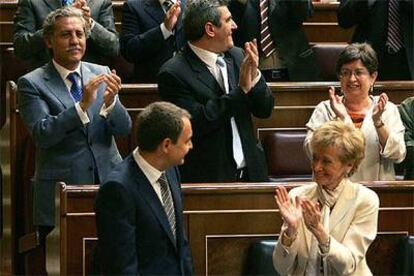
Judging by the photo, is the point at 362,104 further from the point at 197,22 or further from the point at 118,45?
the point at 118,45

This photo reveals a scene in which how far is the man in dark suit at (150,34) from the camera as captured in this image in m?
4.32

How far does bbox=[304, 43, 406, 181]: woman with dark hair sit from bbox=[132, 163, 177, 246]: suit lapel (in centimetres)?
80

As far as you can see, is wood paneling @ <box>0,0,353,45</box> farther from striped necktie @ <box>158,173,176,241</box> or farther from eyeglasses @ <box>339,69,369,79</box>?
striped necktie @ <box>158,173,176,241</box>

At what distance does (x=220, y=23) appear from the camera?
3830mm

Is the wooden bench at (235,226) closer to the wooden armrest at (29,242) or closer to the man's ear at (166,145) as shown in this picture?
the wooden armrest at (29,242)

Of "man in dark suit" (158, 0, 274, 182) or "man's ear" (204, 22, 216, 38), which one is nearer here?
"man in dark suit" (158, 0, 274, 182)

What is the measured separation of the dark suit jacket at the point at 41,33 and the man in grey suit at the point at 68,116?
0.50 m

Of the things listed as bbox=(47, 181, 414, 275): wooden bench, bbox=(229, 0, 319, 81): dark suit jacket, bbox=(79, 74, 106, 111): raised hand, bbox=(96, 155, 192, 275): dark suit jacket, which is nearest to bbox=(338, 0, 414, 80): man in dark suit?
bbox=(229, 0, 319, 81): dark suit jacket

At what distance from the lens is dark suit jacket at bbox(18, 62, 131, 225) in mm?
3521

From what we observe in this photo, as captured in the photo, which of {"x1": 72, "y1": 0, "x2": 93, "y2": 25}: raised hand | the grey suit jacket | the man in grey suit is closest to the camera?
the grey suit jacket

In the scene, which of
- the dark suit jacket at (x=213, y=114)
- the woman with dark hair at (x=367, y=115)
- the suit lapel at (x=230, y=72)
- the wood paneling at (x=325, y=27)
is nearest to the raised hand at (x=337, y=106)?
the woman with dark hair at (x=367, y=115)

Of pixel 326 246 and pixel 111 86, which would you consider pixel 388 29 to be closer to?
pixel 111 86

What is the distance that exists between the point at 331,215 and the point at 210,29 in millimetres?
1040

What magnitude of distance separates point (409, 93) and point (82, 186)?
158cm
